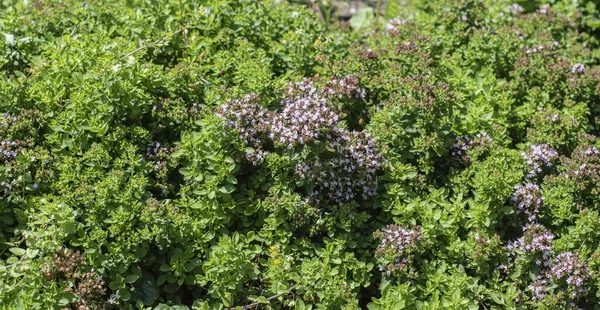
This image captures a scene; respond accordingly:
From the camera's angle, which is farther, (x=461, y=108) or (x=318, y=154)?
(x=461, y=108)

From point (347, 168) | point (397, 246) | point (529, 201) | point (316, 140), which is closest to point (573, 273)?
point (529, 201)

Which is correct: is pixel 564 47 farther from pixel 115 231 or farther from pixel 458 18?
pixel 115 231

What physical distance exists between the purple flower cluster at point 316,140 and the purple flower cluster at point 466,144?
0.54 m

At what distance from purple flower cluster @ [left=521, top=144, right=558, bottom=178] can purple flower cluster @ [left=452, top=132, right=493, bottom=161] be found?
250mm

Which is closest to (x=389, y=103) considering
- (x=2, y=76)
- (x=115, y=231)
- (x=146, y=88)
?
(x=146, y=88)

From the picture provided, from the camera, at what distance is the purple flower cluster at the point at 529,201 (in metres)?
4.00

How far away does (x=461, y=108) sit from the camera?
4.50 metres

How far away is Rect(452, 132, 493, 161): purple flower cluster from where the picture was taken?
4254mm

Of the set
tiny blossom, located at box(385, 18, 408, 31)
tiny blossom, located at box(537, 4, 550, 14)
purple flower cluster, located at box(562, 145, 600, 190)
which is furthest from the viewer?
tiny blossom, located at box(537, 4, 550, 14)

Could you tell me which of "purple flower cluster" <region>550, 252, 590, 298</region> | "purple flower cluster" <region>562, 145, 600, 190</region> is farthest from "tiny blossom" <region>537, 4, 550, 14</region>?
"purple flower cluster" <region>550, 252, 590, 298</region>

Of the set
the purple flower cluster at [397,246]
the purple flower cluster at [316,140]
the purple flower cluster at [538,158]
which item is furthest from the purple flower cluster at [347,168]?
the purple flower cluster at [538,158]

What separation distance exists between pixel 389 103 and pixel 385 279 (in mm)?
1114

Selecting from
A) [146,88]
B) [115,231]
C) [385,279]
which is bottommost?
[385,279]

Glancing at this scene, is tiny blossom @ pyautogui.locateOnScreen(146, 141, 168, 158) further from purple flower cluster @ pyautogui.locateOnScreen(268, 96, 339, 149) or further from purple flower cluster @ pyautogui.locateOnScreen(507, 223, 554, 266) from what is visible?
purple flower cluster @ pyautogui.locateOnScreen(507, 223, 554, 266)
